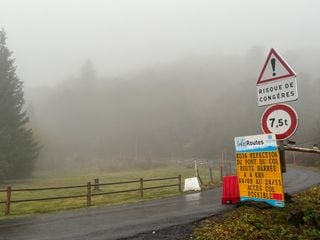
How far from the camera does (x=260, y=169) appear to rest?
6.64m

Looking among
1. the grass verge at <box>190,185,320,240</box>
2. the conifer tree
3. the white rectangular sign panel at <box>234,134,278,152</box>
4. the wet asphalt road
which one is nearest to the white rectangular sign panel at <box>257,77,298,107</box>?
the white rectangular sign panel at <box>234,134,278,152</box>

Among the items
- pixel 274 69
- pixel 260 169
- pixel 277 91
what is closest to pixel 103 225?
pixel 260 169

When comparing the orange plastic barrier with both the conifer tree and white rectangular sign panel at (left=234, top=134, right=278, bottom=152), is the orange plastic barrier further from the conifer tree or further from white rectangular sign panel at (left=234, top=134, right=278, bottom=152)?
the conifer tree

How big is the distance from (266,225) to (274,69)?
284 cm

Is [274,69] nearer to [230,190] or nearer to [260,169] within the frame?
[260,169]

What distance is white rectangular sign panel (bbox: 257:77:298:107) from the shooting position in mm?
6484

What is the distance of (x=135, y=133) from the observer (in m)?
107

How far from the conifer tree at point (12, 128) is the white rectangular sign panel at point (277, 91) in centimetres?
3441

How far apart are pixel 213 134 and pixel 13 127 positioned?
5883 cm

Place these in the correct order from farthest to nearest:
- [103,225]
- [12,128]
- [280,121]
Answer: [12,128]
[103,225]
[280,121]

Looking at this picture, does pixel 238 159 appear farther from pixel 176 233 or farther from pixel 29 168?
pixel 29 168

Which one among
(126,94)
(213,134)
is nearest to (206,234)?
(213,134)

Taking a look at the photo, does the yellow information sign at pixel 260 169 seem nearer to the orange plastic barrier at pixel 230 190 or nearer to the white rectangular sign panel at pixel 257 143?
the white rectangular sign panel at pixel 257 143

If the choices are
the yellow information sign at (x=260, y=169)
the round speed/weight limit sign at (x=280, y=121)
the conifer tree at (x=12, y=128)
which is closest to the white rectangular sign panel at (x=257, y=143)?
the yellow information sign at (x=260, y=169)
